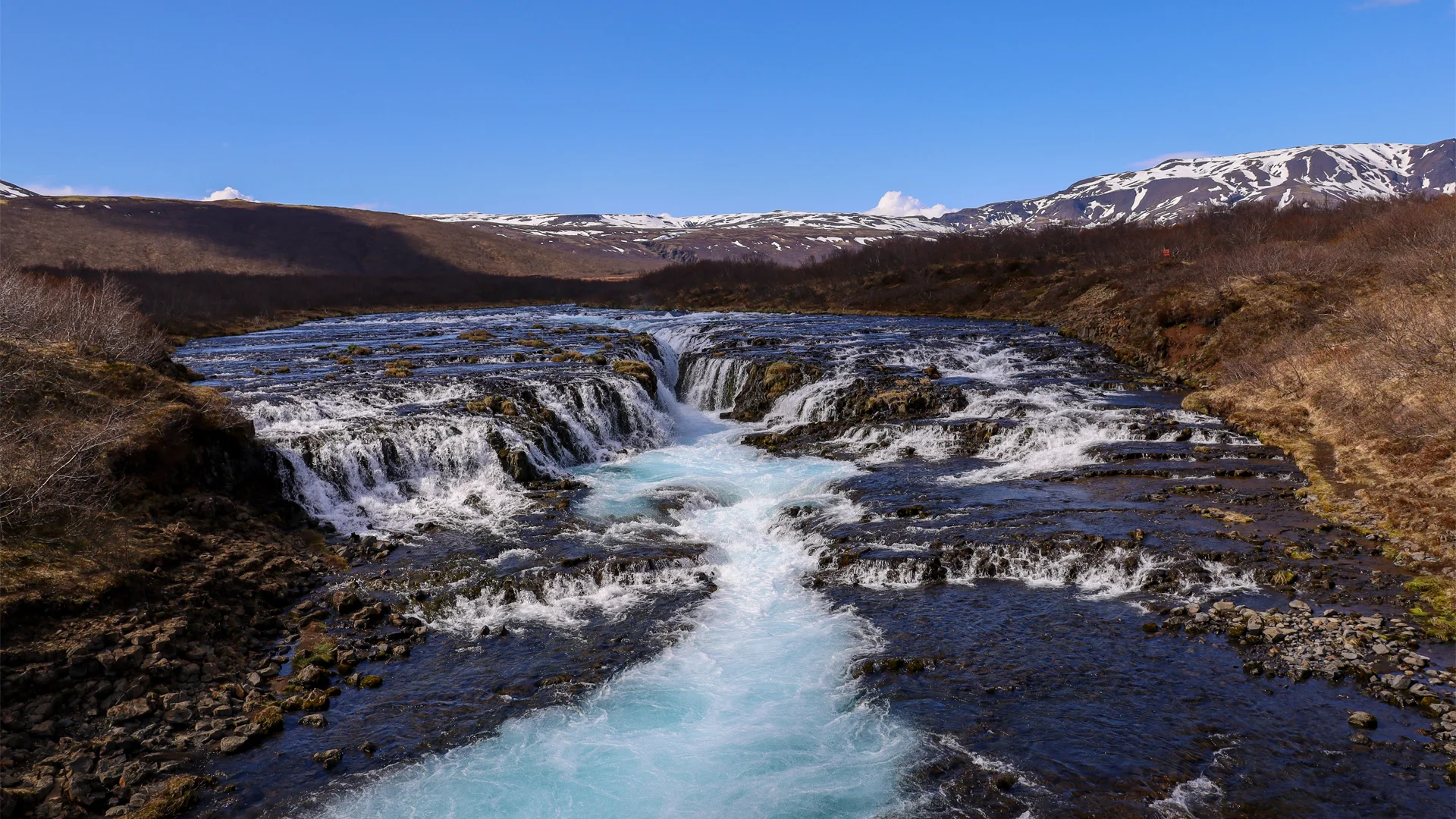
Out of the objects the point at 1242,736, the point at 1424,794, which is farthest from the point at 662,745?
the point at 1424,794

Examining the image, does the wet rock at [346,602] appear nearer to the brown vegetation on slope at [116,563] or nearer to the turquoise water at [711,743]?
the brown vegetation on slope at [116,563]

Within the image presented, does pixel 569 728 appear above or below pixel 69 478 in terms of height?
below

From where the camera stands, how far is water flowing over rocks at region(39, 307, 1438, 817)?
9.20m

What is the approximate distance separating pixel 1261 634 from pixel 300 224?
178027 millimetres

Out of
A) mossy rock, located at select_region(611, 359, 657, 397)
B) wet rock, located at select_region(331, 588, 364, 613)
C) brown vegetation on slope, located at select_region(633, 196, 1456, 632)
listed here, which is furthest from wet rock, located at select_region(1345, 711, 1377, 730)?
mossy rock, located at select_region(611, 359, 657, 397)

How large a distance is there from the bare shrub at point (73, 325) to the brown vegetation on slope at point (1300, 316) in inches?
1133

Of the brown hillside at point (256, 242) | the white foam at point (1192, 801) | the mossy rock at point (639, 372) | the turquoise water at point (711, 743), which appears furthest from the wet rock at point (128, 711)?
the brown hillside at point (256, 242)

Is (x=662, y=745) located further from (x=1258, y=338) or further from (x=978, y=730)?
(x=1258, y=338)

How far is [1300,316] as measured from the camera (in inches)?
1152

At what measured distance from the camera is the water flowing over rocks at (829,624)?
9.20 meters

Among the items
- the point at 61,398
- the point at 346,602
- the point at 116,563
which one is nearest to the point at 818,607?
the point at 346,602

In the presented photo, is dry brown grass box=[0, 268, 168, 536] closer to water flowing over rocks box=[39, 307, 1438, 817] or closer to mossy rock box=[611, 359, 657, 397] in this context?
water flowing over rocks box=[39, 307, 1438, 817]

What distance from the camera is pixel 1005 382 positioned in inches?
1166

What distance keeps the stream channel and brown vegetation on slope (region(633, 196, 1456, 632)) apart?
1306mm
